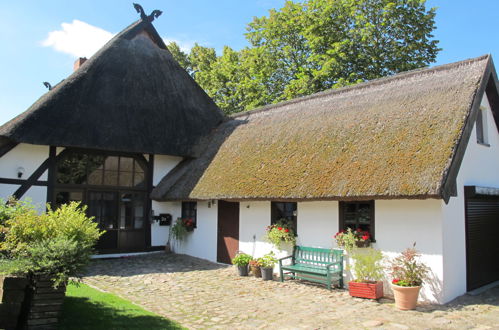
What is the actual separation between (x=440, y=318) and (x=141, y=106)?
12.2 m

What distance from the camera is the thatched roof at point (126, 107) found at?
12586 mm

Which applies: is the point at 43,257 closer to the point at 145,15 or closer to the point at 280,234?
the point at 280,234

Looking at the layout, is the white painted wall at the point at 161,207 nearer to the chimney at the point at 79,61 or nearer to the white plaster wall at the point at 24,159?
the white plaster wall at the point at 24,159

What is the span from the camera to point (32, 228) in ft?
19.5

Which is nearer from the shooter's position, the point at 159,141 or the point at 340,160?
the point at 340,160

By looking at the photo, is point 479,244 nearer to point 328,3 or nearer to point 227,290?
point 227,290

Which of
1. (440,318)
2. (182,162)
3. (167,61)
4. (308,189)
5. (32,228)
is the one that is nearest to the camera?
(32,228)

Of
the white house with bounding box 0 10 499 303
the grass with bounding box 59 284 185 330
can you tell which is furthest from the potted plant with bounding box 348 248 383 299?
the grass with bounding box 59 284 185 330

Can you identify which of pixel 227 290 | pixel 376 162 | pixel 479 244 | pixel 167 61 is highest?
pixel 167 61

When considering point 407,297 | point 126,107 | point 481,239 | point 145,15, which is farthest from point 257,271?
point 145,15

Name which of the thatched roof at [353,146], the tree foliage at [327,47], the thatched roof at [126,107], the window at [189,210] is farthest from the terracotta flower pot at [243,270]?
the tree foliage at [327,47]

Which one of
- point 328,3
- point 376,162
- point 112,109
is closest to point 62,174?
point 112,109

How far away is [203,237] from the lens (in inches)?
536

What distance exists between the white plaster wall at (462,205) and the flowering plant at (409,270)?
17.7 inches
